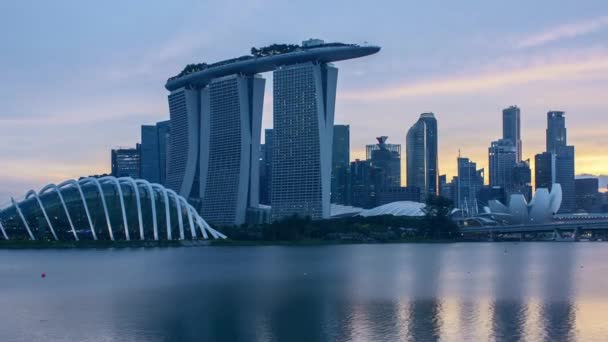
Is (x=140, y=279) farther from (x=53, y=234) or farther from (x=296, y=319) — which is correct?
(x=53, y=234)

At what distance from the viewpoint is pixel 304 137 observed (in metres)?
167

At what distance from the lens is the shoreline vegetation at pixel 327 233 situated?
11025 cm

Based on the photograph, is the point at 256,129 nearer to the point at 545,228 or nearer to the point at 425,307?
the point at 545,228

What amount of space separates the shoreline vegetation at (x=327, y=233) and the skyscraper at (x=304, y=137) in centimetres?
1858

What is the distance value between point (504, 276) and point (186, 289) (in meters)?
24.7

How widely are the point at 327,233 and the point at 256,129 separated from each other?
1761 inches

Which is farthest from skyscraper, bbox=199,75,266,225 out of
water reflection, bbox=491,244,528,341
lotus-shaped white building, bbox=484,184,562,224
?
water reflection, bbox=491,244,528,341

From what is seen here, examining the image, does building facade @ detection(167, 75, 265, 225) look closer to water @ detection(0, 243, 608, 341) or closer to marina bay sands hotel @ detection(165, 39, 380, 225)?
marina bay sands hotel @ detection(165, 39, 380, 225)

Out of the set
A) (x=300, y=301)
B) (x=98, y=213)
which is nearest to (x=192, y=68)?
(x=98, y=213)

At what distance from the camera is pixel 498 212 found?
194875mm

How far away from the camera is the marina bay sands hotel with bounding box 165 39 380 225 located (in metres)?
161

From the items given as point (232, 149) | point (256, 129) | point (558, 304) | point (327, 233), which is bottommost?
point (558, 304)

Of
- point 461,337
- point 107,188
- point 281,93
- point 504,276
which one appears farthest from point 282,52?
point 461,337

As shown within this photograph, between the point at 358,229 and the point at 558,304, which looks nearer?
the point at 558,304
